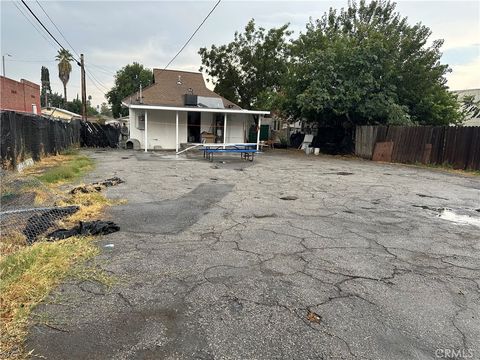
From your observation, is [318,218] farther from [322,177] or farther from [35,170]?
[35,170]

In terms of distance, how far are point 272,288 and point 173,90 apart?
21354mm

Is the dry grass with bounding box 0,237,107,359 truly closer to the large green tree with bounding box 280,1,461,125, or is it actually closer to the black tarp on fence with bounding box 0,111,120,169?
the black tarp on fence with bounding box 0,111,120,169

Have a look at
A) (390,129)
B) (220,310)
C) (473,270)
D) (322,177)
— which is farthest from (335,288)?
(390,129)

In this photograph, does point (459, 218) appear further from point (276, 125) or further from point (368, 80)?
point (276, 125)

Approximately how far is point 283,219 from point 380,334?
124 inches

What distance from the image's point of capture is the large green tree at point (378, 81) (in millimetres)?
17172

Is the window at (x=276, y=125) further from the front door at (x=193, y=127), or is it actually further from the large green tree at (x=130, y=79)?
the large green tree at (x=130, y=79)

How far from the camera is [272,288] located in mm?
3166

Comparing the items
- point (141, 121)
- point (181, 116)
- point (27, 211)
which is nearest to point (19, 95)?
point (141, 121)

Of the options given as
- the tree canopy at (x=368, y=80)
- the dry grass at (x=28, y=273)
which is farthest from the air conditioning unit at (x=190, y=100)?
the dry grass at (x=28, y=273)

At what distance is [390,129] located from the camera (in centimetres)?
1644

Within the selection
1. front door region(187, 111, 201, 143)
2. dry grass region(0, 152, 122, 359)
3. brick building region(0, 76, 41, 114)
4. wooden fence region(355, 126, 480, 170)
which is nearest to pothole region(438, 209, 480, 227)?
dry grass region(0, 152, 122, 359)

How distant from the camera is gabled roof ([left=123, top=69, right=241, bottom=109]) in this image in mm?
21059

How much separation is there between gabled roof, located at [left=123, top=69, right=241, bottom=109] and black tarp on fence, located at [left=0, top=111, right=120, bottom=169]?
3.48 metres
